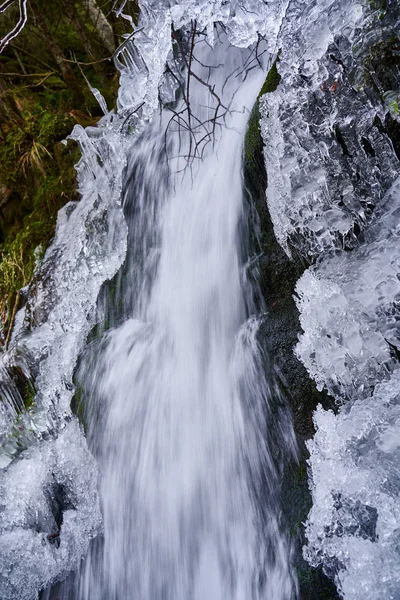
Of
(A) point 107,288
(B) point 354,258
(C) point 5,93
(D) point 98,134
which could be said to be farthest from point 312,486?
(C) point 5,93

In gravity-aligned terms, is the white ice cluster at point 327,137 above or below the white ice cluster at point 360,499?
above

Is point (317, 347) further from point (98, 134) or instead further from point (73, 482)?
point (98, 134)

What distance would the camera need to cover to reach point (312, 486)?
2.19m

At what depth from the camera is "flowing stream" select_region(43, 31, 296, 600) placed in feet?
8.06

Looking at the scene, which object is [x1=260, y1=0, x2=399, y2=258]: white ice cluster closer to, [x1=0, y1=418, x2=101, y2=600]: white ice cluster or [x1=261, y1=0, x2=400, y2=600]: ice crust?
[x1=261, y1=0, x2=400, y2=600]: ice crust

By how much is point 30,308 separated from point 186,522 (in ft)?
8.00

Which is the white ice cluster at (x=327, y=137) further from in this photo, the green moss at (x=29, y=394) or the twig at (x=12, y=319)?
the twig at (x=12, y=319)

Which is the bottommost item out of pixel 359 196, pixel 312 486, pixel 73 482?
pixel 312 486

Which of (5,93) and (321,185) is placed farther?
(5,93)

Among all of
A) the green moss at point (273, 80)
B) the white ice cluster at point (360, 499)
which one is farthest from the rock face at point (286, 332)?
the white ice cluster at point (360, 499)

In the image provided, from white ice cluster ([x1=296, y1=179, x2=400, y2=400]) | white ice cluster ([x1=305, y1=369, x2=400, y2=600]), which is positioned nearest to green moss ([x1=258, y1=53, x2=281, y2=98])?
white ice cluster ([x1=296, y1=179, x2=400, y2=400])

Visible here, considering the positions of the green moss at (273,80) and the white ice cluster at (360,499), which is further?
the green moss at (273,80)

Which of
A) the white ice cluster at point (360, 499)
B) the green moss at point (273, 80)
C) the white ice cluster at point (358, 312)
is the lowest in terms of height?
the white ice cluster at point (360, 499)

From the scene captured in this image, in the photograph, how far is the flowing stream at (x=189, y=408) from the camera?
246 centimetres
